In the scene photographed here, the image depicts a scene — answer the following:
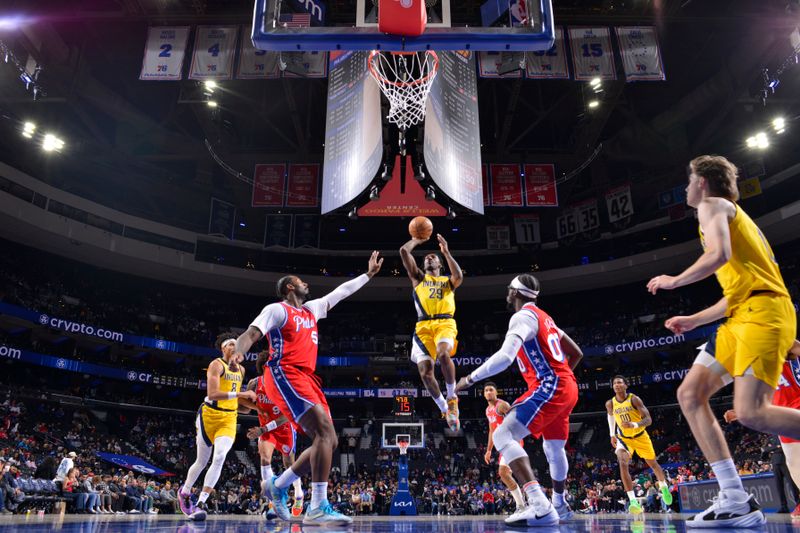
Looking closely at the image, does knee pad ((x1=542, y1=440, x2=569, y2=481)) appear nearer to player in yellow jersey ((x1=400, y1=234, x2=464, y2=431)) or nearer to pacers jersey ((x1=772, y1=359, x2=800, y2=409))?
player in yellow jersey ((x1=400, y1=234, x2=464, y2=431))

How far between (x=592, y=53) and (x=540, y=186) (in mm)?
6263

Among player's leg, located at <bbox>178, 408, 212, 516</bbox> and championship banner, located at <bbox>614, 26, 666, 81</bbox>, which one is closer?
player's leg, located at <bbox>178, 408, 212, 516</bbox>

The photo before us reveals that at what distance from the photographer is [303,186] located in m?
22.7

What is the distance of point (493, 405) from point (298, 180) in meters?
15.2

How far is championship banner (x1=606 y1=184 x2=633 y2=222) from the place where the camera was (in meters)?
27.4

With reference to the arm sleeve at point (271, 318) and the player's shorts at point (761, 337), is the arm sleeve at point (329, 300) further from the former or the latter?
the player's shorts at point (761, 337)

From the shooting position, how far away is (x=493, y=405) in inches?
394

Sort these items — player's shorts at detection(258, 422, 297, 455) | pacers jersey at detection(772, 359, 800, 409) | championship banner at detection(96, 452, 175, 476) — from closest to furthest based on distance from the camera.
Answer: pacers jersey at detection(772, 359, 800, 409) → player's shorts at detection(258, 422, 297, 455) → championship banner at detection(96, 452, 175, 476)

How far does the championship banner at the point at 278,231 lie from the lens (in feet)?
101

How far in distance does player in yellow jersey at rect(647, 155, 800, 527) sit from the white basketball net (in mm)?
7568

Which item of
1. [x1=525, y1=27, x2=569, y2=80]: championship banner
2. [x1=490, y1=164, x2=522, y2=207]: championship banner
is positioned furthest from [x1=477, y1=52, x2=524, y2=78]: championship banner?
[x1=490, y1=164, x2=522, y2=207]: championship banner

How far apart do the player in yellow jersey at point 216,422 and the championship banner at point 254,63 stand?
9.43 m

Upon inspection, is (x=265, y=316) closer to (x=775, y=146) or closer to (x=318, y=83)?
(x=318, y=83)

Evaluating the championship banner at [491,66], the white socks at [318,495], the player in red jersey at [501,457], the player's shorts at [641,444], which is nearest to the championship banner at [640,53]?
the championship banner at [491,66]
